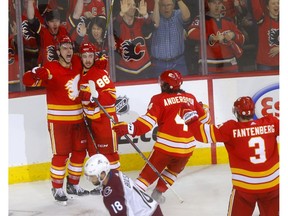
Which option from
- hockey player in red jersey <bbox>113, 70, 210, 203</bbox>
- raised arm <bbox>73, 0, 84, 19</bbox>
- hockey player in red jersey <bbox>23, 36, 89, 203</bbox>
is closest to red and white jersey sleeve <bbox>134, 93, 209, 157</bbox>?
hockey player in red jersey <bbox>113, 70, 210, 203</bbox>

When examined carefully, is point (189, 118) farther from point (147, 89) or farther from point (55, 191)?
point (147, 89)

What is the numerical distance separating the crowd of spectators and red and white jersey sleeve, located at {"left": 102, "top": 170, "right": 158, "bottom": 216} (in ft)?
7.74

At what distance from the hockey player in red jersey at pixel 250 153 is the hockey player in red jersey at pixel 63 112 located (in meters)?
1.35

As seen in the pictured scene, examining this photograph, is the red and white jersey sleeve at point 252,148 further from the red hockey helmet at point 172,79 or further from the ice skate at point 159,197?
the ice skate at point 159,197

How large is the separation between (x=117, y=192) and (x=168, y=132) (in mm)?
1312

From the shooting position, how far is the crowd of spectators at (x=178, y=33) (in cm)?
529

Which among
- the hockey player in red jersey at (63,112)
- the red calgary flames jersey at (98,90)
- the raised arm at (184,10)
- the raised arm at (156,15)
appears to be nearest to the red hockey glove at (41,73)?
the hockey player in red jersey at (63,112)

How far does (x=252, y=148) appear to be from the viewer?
10.5 feet

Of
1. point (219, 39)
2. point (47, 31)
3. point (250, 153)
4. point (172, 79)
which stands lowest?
point (250, 153)

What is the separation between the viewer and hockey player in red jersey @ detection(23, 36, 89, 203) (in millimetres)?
4383

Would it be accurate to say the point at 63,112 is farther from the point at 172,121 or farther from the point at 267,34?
the point at 267,34

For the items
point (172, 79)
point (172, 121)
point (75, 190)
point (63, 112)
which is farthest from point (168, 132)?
point (75, 190)
